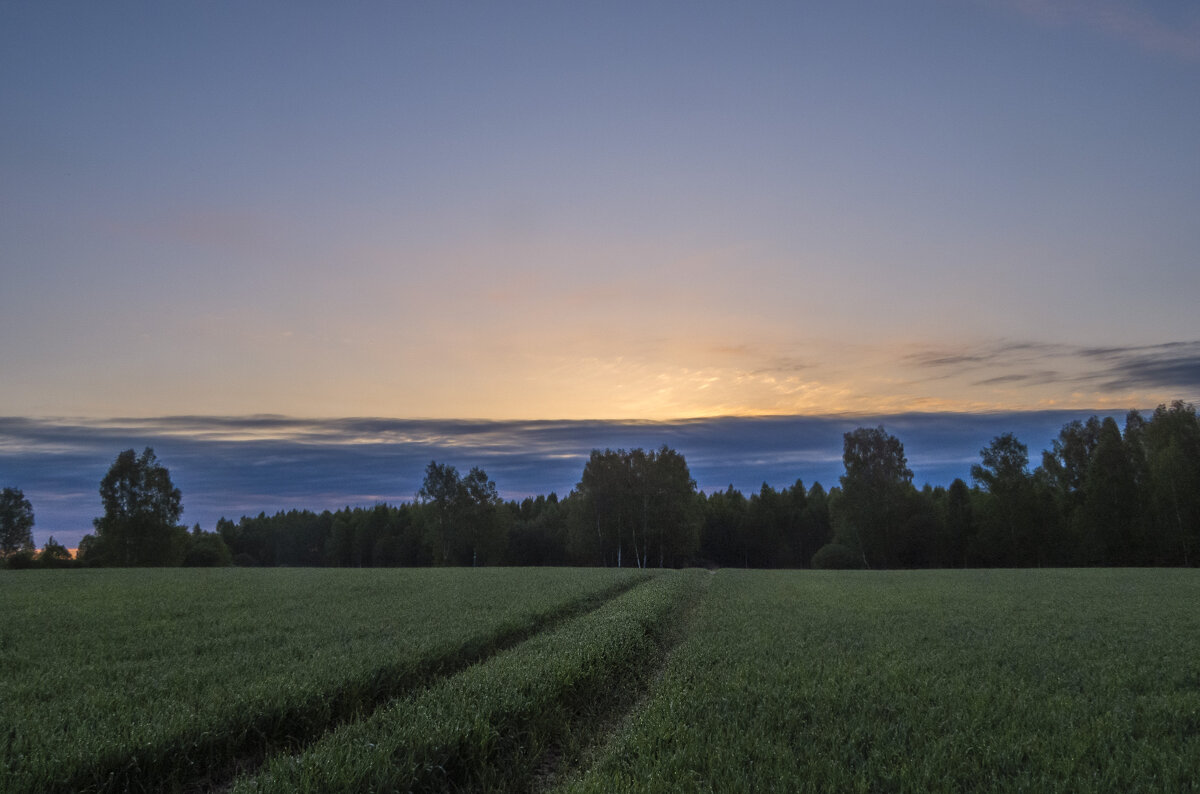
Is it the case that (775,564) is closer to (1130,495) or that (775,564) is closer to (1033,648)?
(1130,495)

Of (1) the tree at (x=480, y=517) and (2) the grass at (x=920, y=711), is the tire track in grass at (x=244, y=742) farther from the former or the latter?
(1) the tree at (x=480, y=517)

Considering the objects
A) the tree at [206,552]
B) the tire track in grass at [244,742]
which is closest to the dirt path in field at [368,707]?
the tire track in grass at [244,742]

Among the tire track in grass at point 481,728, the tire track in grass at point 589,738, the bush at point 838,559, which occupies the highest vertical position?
the tire track in grass at point 481,728

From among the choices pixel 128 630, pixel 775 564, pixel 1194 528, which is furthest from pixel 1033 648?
pixel 775 564

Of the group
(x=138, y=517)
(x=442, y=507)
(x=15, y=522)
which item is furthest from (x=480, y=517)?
(x=15, y=522)

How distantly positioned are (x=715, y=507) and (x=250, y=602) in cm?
10480

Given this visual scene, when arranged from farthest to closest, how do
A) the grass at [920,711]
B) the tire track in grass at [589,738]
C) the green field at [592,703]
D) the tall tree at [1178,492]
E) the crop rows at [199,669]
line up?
the tall tree at [1178,492]
the tire track in grass at [589,738]
the crop rows at [199,669]
the green field at [592,703]
the grass at [920,711]

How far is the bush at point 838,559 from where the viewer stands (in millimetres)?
87438

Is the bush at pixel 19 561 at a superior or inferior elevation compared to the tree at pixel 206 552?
superior

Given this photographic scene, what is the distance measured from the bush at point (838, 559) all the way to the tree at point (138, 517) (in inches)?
3406

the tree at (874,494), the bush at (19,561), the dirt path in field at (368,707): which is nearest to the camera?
the dirt path in field at (368,707)

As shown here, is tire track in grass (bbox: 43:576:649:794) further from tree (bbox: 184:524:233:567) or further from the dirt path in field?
tree (bbox: 184:524:233:567)

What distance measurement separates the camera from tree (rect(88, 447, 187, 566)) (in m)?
82.1

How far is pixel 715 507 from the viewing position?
123 metres
